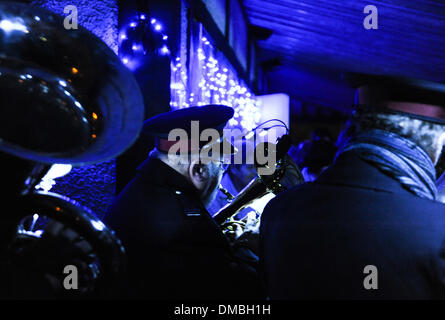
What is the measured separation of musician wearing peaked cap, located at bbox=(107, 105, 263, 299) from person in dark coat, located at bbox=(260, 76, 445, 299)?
12.8 inches

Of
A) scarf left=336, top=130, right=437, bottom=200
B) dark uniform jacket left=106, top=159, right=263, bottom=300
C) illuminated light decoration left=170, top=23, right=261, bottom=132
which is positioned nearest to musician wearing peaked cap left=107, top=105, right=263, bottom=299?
dark uniform jacket left=106, top=159, right=263, bottom=300

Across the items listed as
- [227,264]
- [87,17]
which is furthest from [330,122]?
[227,264]

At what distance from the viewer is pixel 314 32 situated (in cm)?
625

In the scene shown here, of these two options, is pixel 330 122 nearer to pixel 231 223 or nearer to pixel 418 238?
pixel 231 223

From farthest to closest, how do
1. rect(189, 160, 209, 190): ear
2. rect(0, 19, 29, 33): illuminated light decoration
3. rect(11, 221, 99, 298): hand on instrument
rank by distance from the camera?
rect(189, 160, 209, 190): ear → rect(11, 221, 99, 298): hand on instrument → rect(0, 19, 29, 33): illuminated light decoration

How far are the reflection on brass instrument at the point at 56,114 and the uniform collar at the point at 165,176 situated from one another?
525 mm

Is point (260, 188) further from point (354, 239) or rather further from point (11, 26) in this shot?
point (11, 26)

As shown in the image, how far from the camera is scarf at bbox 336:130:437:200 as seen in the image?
1238 mm

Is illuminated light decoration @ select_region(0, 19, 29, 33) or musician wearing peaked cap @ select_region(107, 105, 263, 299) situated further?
musician wearing peaked cap @ select_region(107, 105, 263, 299)

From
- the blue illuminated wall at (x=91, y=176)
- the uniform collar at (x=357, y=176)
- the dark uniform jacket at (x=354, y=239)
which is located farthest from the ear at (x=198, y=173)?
the blue illuminated wall at (x=91, y=176)

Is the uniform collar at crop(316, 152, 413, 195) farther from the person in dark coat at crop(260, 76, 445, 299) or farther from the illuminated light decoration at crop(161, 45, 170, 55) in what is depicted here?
the illuminated light decoration at crop(161, 45, 170, 55)

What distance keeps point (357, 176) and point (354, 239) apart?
0.75 feet

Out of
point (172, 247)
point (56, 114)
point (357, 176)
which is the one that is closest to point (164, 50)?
point (56, 114)

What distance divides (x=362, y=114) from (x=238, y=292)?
96cm
